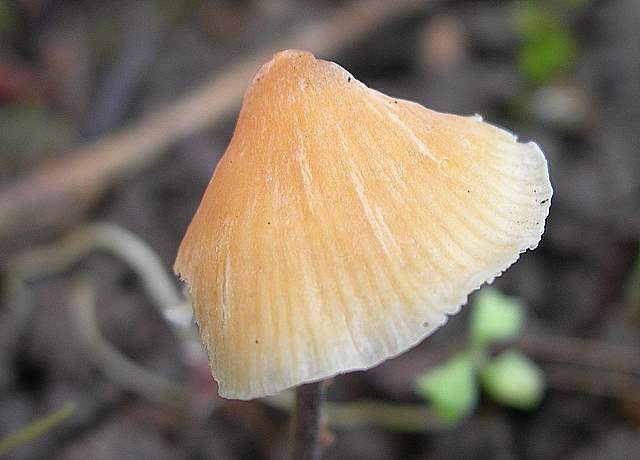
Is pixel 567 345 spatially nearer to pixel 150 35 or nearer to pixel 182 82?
pixel 182 82

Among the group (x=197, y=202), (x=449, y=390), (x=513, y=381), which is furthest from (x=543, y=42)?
(x=449, y=390)

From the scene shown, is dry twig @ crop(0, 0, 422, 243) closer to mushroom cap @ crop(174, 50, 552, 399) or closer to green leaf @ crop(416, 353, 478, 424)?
green leaf @ crop(416, 353, 478, 424)

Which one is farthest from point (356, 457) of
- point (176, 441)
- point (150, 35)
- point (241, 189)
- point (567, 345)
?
point (150, 35)

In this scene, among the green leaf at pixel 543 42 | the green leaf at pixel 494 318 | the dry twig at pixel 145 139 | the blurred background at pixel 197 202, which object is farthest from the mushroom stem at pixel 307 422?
the green leaf at pixel 543 42

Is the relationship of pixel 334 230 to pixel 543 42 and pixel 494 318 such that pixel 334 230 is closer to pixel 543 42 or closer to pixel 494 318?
pixel 494 318

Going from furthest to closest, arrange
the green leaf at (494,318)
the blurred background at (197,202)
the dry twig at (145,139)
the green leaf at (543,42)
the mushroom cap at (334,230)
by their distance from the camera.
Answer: the green leaf at (543,42), the dry twig at (145,139), the blurred background at (197,202), the green leaf at (494,318), the mushroom cap at (334,230)

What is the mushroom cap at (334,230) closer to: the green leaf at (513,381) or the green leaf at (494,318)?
the green leaf at (494,318)
